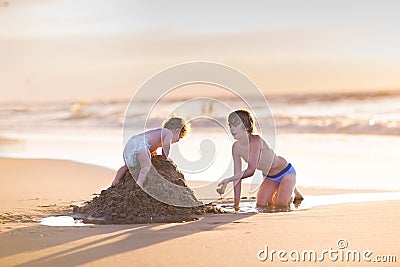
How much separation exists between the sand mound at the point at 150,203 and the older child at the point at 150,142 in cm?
11

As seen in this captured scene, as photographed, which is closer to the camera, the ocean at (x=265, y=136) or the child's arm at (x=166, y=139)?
the child's arm at (x=166, y=139)

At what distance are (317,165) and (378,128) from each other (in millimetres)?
6390

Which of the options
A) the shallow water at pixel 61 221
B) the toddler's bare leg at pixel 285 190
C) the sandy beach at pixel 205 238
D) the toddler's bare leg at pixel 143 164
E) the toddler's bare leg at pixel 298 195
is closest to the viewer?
the sandy beach at pixel 205 238

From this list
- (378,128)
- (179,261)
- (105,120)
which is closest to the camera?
(179,261)

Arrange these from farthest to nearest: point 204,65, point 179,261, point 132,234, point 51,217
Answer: point 204,65 < point 51,217 < point 132,234 < point 179,261

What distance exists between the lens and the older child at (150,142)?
23.2 feet

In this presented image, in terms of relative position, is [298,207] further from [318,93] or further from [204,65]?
[318,93]

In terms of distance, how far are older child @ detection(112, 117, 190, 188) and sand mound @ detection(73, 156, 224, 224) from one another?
0.37ft

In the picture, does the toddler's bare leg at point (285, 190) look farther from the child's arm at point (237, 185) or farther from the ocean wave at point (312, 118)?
the ocean wave at point (312, 118)

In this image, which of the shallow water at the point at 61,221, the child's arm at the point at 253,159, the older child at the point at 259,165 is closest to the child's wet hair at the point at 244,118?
the older child at the point at 259,165

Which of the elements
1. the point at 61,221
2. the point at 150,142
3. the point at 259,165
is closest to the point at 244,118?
the point at 259,165

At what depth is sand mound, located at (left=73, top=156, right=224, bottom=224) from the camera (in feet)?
21.5

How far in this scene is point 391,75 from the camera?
37594 millimetres

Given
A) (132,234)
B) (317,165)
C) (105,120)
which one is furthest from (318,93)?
(132,234)
